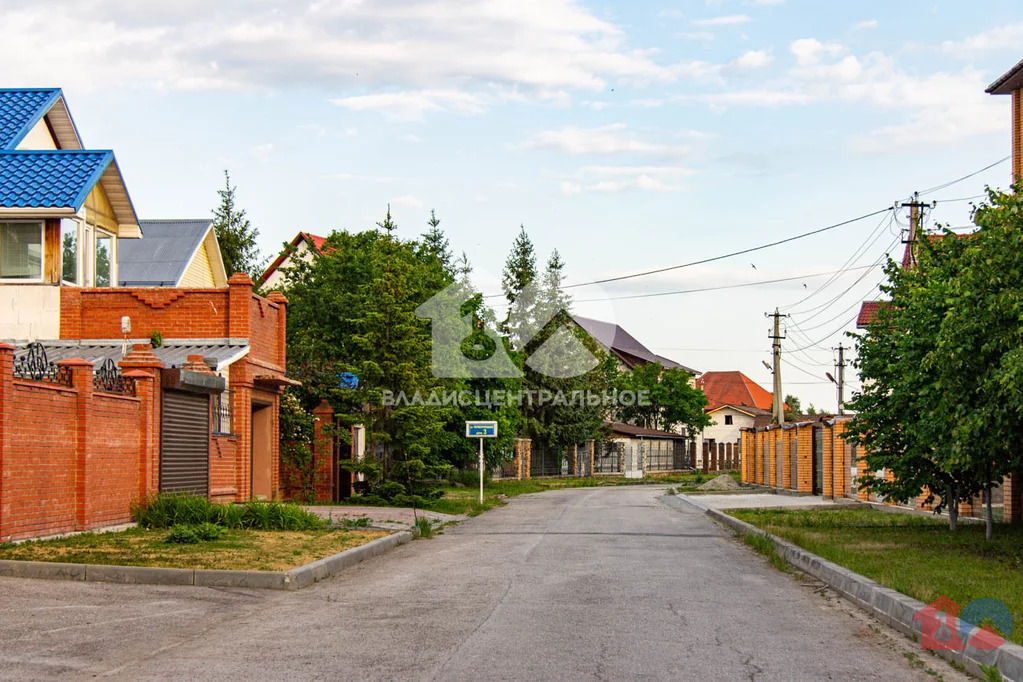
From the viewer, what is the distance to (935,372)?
15.2 metres

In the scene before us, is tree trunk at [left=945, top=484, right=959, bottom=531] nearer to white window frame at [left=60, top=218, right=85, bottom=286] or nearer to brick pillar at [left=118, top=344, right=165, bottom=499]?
brick pillar at [left=118, top=344, right=165, bottom=499]

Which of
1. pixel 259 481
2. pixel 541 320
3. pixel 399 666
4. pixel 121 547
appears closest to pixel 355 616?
pixel 399 666

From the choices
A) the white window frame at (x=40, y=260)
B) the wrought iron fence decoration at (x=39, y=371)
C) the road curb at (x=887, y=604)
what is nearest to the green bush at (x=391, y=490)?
the white window frame at (x=40, y=260)

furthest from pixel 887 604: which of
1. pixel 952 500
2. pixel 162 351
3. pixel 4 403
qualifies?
pixel 162 351

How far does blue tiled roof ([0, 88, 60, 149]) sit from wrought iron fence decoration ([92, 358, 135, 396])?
25.4 ft

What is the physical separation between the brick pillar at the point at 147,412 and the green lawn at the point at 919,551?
10.3 meters

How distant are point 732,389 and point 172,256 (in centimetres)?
9457

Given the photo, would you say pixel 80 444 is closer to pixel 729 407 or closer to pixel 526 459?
pixel 526 459

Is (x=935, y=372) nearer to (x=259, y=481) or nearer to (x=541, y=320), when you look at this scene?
(x=259, y=481)

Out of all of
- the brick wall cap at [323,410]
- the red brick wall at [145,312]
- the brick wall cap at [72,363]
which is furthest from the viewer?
the brick wall cap at [323,410]

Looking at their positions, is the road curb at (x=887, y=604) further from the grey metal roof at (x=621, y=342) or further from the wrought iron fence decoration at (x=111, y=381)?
the grey metal roof at (x=621, y=342)

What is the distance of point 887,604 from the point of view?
33.2 feet

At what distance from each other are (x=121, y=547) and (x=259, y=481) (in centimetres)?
1089

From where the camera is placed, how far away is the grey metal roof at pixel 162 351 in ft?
68.8
